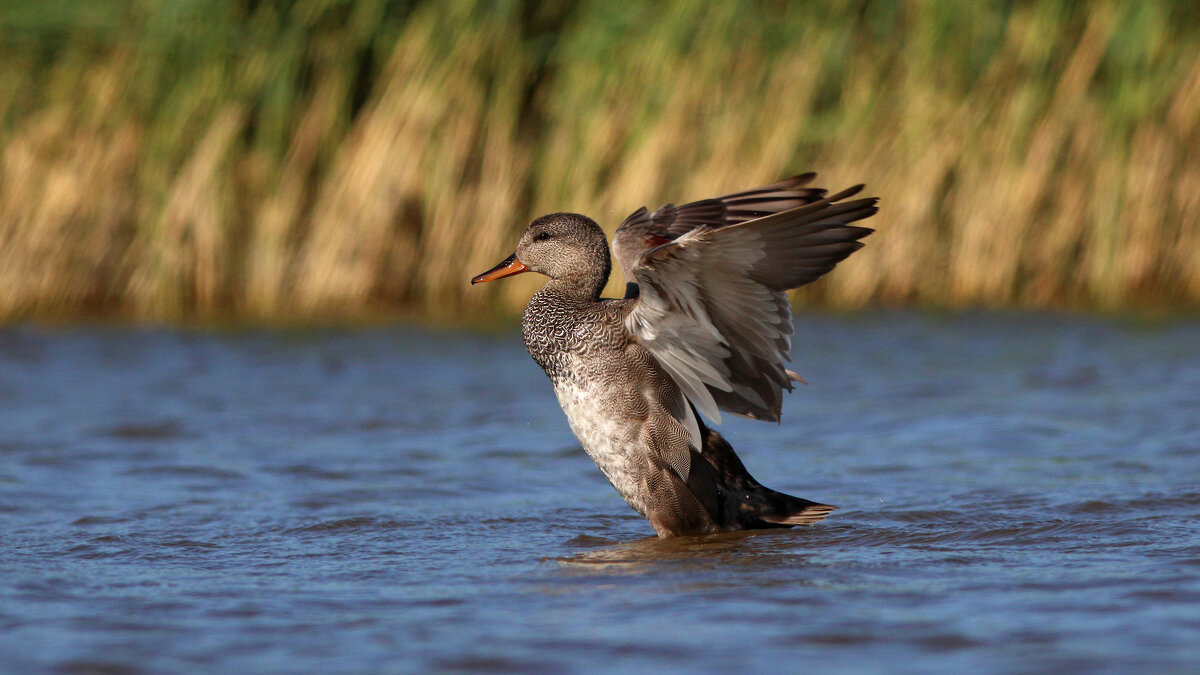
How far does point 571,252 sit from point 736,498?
36.1 inches

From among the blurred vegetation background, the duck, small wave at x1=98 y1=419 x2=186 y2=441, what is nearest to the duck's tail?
the duck

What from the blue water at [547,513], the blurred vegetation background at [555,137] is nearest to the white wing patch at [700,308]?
the blue water at [547,513]

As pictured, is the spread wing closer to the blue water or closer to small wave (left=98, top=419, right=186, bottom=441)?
the blue water

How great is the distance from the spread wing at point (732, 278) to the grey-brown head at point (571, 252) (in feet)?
0.55

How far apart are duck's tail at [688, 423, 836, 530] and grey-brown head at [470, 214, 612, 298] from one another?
1.93ft

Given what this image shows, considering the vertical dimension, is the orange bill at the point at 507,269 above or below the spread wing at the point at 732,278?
above

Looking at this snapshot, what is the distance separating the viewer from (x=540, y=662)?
2910mm

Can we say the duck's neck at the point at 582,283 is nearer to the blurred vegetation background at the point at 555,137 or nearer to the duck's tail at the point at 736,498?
the duck's tail at the point at 736,498

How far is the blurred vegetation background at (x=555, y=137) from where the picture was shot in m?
8.02

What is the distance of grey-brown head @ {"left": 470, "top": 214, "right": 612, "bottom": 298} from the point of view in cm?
449

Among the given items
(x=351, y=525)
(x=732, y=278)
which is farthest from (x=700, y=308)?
(x=351, y=525)

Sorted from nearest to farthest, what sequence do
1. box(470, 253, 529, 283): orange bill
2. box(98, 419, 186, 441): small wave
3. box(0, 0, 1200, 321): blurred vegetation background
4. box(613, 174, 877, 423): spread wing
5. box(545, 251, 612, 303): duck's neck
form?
box(613, 174, 877, 423): spread wing
box(545, 251, 612, 303): duck's neck
box(470, 253, 529, 283): orange bill
box(98, 419, 186, 441): small wave
box(0, 0, 1200, 321): blurred vegetation background

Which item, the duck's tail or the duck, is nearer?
the duck

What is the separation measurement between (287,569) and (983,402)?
12.2 feet
